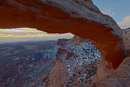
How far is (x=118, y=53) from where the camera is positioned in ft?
16.5

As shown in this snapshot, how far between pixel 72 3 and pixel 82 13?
0.46m

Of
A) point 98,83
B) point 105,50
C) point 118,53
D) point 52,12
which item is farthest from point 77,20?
point 118,53

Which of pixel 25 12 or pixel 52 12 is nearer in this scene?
pixel 25 12

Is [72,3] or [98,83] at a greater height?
[72,3]

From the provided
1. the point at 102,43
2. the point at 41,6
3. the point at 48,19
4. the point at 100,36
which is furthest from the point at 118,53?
the point at 41,6

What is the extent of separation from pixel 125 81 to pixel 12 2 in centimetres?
335

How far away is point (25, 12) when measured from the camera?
5.90 ft

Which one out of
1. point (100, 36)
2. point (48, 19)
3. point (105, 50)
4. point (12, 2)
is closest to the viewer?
point (12, 2)

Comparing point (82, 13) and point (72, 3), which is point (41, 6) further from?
point (82, 13)

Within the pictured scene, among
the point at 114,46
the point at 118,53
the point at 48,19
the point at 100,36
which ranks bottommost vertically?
the point at 118,53

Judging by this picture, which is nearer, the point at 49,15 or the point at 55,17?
the point at 49,15

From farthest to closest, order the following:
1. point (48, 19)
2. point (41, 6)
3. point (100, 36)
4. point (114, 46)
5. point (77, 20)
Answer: point (114, 46) → point (100, 36) → point (77, 20) → point (48, 19) → point (41, 6)

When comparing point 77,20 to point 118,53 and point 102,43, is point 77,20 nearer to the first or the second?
point 102,43

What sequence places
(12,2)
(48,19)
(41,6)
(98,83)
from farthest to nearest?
(98,83)
(48,19)
(41,6)
(12,2)
